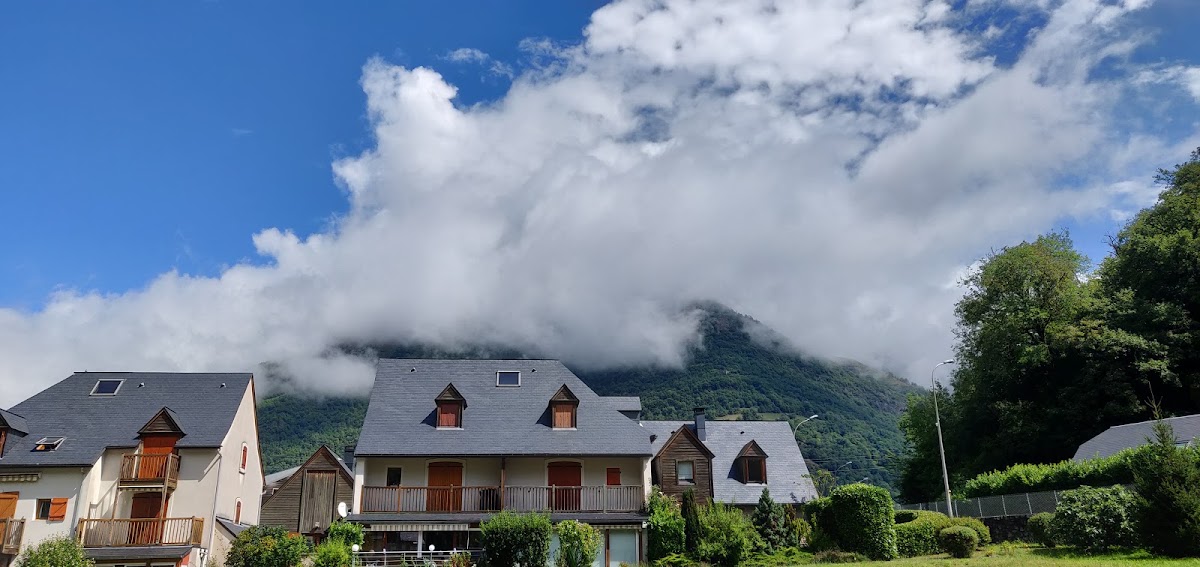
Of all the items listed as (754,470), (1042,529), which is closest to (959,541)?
(1042,529)

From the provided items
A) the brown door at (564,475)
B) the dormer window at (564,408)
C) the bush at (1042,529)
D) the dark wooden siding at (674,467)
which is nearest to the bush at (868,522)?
the bush at (1042,529)

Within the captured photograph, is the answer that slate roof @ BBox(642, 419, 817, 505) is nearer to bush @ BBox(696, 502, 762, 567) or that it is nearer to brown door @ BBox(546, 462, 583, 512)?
brown door @ BBox(546, 462, 583, 512)

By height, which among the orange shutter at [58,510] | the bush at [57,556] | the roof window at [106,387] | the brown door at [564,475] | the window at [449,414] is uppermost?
the roof window at [106,387]

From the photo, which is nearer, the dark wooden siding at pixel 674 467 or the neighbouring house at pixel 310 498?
the dark wooden siding at pixel 674 467

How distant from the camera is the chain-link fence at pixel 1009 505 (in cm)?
3456

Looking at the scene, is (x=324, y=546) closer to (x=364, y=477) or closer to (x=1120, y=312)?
(x=364, y=477)

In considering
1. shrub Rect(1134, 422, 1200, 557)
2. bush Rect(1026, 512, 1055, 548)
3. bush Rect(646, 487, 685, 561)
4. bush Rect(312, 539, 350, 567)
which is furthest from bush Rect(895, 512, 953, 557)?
bush Rect(312, 539, 350, 567)

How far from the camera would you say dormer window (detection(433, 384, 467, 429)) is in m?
39.2

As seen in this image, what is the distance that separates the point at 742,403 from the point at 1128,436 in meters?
88.3

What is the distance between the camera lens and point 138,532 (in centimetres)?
3569

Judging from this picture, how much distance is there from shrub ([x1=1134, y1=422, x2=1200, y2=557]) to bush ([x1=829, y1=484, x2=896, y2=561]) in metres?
8.06

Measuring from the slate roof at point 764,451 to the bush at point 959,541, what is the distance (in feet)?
51.4

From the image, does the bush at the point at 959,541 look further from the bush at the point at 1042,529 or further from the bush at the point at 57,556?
the bush at the point at 57,556

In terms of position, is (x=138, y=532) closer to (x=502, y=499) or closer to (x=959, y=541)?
(x=502, y=499)
